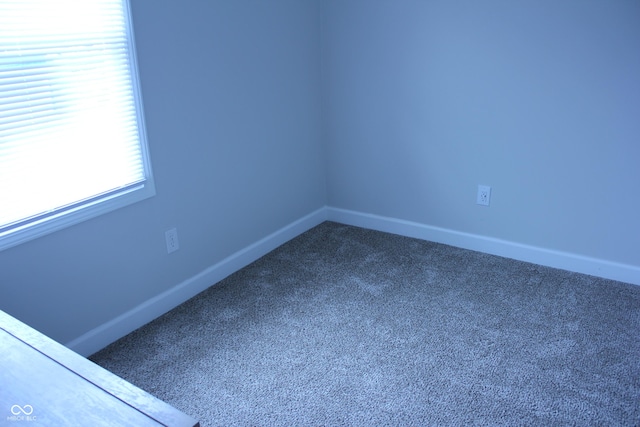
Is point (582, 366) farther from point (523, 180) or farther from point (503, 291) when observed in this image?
point (523, 180)

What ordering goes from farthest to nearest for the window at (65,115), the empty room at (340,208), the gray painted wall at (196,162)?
the gray painted wall at (196,162) → the empty room at (340,208) → the window at (65,115)

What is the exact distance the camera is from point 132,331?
7.47 feet

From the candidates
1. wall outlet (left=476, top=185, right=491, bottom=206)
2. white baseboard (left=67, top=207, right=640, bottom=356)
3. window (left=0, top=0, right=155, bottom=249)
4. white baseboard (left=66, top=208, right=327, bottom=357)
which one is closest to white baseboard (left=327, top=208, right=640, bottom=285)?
white baseboard (left=67, top=207, right=640, bottom=356)

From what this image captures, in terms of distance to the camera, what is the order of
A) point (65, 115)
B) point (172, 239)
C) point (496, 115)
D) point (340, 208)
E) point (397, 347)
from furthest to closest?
point (340, 208) → point (496, 115) → point (172, 239) → point (397, 347) → point (65, 115)

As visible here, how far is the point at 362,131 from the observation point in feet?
10.4

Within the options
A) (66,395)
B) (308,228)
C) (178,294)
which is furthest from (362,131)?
(66,395)

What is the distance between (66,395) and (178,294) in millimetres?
1409

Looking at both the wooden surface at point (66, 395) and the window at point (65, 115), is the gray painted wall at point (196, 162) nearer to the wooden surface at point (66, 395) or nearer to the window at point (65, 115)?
the window at point (65, 115)

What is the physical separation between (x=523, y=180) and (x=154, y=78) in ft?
6.24

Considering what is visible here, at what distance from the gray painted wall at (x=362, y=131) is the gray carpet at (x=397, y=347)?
0.80 feet

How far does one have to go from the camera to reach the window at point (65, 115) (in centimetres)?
174

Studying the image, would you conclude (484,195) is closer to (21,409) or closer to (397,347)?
(397,347)

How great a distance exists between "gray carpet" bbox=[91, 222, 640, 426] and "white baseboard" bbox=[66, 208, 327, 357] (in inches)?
1.7

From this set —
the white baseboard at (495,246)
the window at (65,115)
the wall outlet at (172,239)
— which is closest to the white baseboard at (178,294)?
the wall outlet at (172,239)
